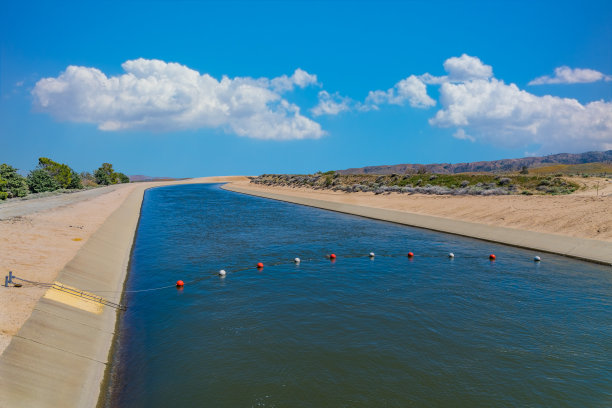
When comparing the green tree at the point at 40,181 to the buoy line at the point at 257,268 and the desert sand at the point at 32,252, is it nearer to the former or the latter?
the desert sand at the point at 32,252

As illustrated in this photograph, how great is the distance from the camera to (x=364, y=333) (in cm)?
1325

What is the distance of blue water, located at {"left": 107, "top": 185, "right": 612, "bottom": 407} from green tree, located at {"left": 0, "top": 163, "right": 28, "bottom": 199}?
169 feet

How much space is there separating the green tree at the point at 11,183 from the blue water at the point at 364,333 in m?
51.5

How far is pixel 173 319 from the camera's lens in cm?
1459

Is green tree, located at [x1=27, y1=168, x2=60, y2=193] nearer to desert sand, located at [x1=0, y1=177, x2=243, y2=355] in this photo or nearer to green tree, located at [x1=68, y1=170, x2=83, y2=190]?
green tree, located at [x1=68, y1=170, x2=83, y2=190]

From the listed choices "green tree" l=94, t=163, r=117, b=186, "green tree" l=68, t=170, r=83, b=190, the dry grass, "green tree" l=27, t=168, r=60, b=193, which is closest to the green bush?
"green tree" l=94, t=163, r=117, b=186

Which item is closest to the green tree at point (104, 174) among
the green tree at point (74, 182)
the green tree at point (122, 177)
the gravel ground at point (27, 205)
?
the green tree at point (122, 177)

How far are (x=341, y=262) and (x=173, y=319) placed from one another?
1280cm

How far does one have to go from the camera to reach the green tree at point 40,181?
7125cm

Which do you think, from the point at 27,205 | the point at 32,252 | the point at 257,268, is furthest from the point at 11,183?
the point at 257,268

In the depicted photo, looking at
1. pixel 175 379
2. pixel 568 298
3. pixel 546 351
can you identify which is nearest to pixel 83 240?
pixel 175 379

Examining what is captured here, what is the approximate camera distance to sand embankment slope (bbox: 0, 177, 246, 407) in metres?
8.52

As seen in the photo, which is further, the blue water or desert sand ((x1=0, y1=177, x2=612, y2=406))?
the blue water

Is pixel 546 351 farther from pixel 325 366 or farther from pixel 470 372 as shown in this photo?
pixel 325 366
